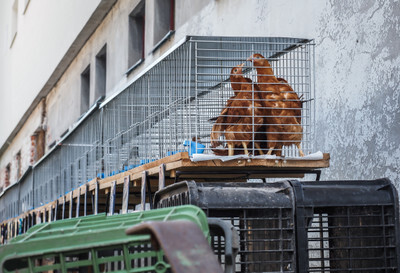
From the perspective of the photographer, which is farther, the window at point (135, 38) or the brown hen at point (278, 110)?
the window at point (135, 38)

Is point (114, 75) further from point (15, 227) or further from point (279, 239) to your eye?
point (279, 239)

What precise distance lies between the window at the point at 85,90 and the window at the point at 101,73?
108 centimetres

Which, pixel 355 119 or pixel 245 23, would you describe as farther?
pixel 245 23

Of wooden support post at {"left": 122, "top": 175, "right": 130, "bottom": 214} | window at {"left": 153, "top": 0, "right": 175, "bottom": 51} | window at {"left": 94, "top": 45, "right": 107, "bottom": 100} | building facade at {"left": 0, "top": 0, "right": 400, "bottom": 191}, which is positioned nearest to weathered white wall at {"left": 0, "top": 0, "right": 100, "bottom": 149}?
building facade at {"left": 0, "top": 0, "right": 400, "bottom": 191}

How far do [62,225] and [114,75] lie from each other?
13.7 m

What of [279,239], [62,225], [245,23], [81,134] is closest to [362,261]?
[279,239]

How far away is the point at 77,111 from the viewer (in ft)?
64.6

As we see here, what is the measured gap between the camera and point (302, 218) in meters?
4.48

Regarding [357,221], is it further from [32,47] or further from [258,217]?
[32,47]

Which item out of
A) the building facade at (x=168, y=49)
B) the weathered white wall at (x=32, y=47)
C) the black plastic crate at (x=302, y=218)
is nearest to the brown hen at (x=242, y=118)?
the building facade at (x=168, y=49)

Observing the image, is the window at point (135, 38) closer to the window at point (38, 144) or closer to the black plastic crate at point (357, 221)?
the window at point (38, 144)

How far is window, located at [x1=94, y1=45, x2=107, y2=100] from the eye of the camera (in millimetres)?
17891

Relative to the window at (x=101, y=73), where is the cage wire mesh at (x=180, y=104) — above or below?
below

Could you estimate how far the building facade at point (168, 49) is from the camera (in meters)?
6.67
